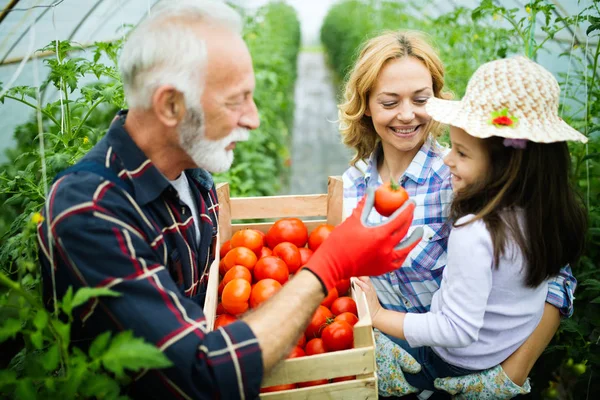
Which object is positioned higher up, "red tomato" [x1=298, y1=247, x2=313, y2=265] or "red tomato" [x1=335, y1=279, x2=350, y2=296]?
"red tomato" [x1=298, y1=247, x2=313, y2=265]

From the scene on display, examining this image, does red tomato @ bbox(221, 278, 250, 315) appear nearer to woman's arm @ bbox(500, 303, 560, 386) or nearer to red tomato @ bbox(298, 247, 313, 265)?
red tomato @ bbox(298, 247, 313, 265)

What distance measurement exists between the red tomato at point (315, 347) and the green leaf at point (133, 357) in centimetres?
76

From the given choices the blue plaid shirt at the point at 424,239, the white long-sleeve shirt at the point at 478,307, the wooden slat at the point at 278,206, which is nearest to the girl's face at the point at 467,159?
the white long-sleeve shirt at the point at 478,307

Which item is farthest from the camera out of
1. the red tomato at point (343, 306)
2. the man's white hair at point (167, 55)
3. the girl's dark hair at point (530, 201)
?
the red tomato at point (343, 306)

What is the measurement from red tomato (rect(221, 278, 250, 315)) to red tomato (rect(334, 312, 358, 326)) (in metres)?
0.36

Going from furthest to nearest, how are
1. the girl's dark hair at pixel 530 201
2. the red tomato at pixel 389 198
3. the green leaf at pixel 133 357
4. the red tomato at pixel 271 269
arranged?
the red tomato at pixel 271 269 → the red tomato at pixel 389 198 → the girl's dark hair at pixel 530 201 → the green leaf at pixel 133 357

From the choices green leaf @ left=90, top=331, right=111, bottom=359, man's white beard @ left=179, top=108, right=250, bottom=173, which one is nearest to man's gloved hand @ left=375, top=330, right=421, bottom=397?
man's white beard @ left=179, top=108, right=250, bottom=173

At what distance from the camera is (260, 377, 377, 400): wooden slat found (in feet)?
4.98

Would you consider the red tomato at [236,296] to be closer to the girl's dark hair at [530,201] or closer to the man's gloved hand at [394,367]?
the man's gloved hand at [394,367]

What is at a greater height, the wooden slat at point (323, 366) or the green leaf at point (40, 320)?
the green leaf at point (40, 320)

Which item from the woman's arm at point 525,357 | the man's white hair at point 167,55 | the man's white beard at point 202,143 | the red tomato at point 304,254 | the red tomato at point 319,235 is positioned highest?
the man's white hair at point 167,55

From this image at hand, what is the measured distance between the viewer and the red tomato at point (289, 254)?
7.09 feet

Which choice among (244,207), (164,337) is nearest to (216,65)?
(164,337)

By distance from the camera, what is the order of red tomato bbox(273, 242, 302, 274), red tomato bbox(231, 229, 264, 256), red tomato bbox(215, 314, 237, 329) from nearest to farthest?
red tomato bbox(215, 314, 237, 329) < red tomato bbox(273, 242, 302, 274) < red tomato bbox(231, 229, 264, 256)
